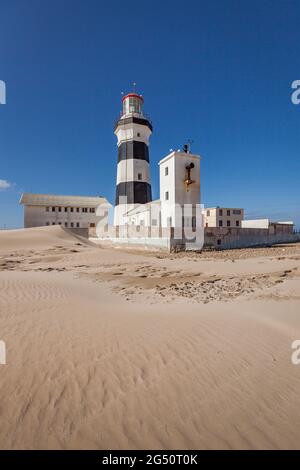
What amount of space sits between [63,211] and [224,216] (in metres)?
31.0

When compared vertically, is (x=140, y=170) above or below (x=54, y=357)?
above

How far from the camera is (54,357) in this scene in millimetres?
3506

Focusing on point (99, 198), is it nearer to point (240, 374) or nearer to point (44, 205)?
point (44, 205)

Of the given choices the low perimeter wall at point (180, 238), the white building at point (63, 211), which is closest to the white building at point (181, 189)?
the low perimeter wall at point (180, 238)

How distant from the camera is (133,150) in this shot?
35.5 meters

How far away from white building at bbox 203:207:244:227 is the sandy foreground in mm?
38001

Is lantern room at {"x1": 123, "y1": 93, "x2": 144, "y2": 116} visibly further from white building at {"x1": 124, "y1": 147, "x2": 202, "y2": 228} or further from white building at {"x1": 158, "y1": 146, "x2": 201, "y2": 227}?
white building at {"x1": 158, "y1": 146, "x2": 201, "y2": 227}

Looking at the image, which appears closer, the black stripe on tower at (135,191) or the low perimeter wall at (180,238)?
the low perimeter wall at (180,238)

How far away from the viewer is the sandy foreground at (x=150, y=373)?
2219 millimetres

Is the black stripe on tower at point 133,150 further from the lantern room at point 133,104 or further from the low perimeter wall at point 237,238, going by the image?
the low perimeter wall at point 237,238

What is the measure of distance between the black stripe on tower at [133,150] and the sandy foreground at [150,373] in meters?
32.0

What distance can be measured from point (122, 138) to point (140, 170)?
5976mm

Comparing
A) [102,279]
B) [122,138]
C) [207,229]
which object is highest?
[122,138]

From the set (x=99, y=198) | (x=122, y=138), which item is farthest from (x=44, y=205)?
(x=122, y=138)
